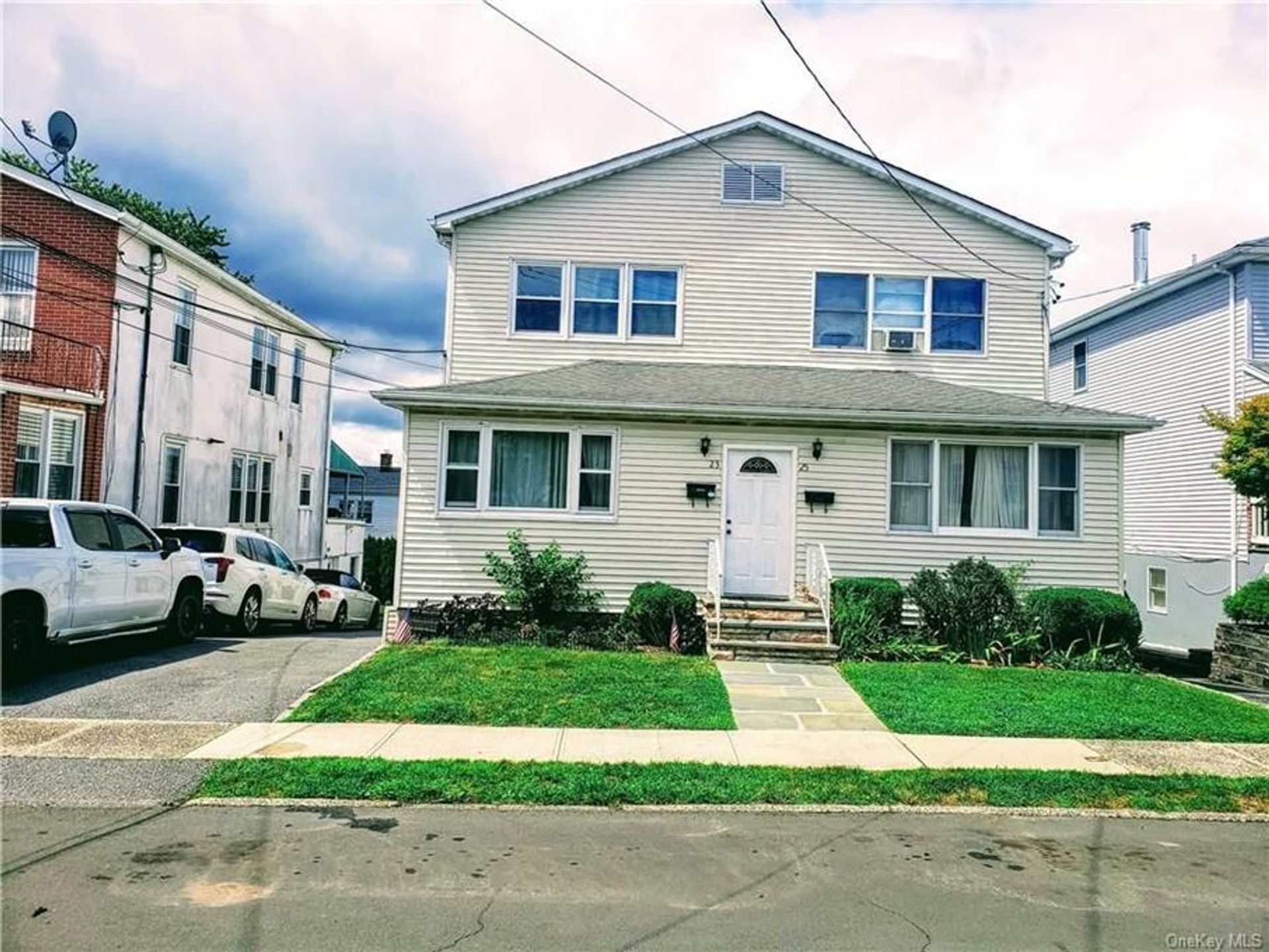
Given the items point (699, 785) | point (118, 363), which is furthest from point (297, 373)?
point (699, 785)

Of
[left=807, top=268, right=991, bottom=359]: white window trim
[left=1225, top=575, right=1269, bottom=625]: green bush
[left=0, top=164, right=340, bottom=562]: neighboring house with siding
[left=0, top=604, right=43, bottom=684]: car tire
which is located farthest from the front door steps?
[left=0, top=164, right=340, bottom=562]: neighboring house with siding

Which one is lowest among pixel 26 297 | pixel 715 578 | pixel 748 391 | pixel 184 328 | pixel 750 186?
pixel 715 578

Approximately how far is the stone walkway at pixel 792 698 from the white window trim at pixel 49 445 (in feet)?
40.5

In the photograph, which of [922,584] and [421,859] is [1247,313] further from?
[421,859]

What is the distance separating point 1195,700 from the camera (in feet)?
32.9

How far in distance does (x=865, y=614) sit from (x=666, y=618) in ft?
8.95

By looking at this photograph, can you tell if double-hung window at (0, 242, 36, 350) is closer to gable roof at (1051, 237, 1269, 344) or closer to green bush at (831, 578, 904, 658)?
green bush at (831, 578, 904, 658)

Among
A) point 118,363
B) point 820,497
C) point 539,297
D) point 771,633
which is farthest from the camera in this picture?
point 118,363

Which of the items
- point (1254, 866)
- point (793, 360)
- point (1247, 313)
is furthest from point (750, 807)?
point (1247, 313)

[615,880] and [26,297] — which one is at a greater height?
[26,297]

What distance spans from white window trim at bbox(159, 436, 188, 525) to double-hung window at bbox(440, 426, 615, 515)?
8.51 m

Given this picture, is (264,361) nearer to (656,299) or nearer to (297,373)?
(297,373)

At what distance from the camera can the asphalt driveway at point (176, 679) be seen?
862 centimetres

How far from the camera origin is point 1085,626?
12305mm
